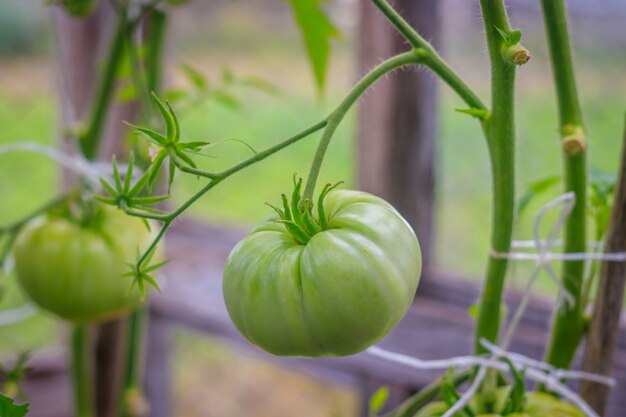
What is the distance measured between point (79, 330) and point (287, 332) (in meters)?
0.50

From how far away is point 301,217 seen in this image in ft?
1.15

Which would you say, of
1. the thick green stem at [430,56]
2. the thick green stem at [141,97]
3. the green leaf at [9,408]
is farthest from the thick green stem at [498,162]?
the thick green stem at [141,97]

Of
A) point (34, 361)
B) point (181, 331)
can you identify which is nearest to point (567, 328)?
point (34, 361)

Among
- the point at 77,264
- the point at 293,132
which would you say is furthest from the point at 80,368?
the point at 293,132

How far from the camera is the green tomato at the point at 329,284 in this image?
0.33 meters

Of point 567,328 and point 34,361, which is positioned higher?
point 567,328

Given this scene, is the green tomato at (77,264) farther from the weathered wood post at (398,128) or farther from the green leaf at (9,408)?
the weathered wood post at (398,128)

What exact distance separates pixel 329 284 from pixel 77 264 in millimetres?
355

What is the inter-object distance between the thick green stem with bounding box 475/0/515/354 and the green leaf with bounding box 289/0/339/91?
11.9 inches

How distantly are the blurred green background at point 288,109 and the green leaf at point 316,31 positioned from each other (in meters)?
0.07

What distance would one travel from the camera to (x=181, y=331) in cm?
177

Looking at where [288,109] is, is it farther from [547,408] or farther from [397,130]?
[547,408]

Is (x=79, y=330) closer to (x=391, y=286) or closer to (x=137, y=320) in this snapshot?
(x=137, y=320)

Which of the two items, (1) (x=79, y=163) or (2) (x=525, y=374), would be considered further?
(1) (x=79, y=163)
